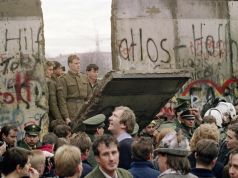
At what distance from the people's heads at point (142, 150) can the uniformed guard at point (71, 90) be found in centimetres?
568

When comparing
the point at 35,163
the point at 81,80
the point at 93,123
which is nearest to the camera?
the point at 35,163

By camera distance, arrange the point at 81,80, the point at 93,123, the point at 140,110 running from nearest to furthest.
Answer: the point at 93,123 < the point at 140,110 < the point at 81,80

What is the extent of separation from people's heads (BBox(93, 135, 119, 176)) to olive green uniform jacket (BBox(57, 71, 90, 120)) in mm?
6358

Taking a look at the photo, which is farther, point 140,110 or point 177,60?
point 177,60

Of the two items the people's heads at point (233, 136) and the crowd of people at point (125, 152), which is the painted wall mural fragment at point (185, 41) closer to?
the crowd of people at point (125, 152)

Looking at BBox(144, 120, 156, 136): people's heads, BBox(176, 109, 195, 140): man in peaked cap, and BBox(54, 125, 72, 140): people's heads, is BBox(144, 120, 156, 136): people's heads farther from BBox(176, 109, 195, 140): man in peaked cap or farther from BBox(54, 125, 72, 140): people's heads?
BBox(54, 125, 72, 140): people's heads

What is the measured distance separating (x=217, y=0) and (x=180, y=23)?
1234 millimetres

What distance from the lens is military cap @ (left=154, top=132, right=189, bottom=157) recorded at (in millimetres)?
6996

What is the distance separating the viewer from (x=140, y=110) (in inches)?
472

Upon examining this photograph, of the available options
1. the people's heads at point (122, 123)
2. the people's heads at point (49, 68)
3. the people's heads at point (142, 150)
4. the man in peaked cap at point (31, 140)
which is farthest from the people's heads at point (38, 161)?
the people's heads at point (49, 68)

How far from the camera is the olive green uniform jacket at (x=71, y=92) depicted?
44.2 feet

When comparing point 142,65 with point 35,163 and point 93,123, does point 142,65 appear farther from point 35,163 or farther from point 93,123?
point 35,163

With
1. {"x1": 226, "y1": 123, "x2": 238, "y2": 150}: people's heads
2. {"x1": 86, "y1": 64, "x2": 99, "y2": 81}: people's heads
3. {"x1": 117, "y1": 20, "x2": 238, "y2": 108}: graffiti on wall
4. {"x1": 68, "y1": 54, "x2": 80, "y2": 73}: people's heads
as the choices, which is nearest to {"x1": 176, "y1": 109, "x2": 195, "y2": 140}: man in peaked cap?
{"x1": 226, "y1": 123, "x2": 238, "y2": 150}: people's heads

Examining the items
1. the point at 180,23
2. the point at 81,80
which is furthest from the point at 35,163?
the point at 180,23
